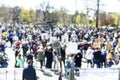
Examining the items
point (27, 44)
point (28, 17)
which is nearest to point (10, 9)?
point (28, 17)

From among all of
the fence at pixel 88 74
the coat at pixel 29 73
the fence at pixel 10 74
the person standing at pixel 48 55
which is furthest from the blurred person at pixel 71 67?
the coat at pixel 29 73

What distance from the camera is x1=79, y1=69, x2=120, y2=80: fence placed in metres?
16.9

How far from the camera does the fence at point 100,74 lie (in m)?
16.9

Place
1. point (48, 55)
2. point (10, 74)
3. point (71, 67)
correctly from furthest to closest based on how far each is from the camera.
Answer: point (48, 55), point (71, 67), point (10, 74)

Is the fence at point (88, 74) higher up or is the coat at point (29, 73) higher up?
the coat at point (29, 73)

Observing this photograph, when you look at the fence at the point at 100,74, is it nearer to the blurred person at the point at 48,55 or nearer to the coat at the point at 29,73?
the coat at the point at 29,73

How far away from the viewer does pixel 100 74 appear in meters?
17.0

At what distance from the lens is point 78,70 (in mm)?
17359

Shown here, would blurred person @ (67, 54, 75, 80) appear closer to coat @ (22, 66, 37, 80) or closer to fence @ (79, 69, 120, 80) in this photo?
fence @ (79, 69, 120, 80)

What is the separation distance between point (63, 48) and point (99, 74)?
23.2 ft

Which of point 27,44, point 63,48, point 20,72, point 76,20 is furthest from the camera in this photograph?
point 76,20

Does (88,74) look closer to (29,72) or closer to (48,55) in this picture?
(29,72)

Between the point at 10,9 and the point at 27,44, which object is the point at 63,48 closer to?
the point at 27,44

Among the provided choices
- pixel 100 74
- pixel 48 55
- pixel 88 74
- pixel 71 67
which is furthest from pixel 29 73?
pixel 48 55
